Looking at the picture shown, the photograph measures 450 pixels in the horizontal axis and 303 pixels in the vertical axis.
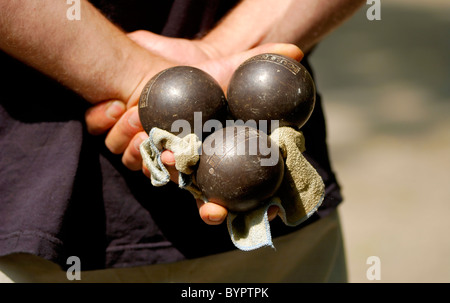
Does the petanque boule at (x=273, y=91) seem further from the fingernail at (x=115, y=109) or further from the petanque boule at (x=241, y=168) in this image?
the fingernail at (x=115, y=109)

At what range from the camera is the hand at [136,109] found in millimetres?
1448

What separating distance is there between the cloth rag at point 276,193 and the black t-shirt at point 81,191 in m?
0.23

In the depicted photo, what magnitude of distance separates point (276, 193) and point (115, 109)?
55cm

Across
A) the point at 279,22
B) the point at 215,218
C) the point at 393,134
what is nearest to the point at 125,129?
the point at 215,218

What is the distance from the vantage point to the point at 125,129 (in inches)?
60.7

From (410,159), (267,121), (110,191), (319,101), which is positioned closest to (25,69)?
(110,191)

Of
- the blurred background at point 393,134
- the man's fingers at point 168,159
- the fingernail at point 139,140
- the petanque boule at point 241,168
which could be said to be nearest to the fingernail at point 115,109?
the fingernail at point 139,140

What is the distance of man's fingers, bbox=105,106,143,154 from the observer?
1.54 metres

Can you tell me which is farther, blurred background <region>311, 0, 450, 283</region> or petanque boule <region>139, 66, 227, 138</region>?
blurred background <region>311, 0, 450, 283</region>

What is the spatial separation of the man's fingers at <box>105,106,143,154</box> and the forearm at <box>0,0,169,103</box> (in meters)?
0.08

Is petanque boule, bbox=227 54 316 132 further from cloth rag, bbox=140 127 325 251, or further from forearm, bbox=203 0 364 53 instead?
forearm, bbox=203 0 364 53

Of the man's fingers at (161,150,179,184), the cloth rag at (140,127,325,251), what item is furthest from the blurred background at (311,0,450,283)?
the man's fingers at (161,150,179,184)

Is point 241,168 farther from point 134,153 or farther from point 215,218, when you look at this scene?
point 134,153

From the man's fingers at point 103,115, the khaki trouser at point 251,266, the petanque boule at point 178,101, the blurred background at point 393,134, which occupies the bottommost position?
the blurred background at point 393,134
